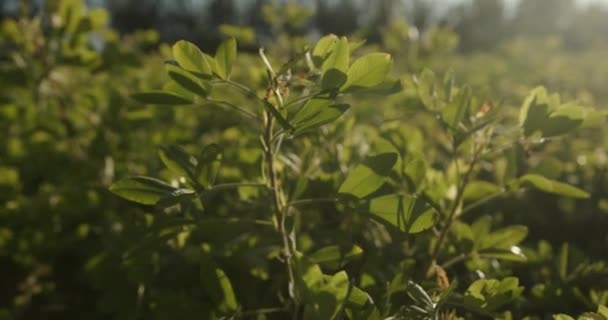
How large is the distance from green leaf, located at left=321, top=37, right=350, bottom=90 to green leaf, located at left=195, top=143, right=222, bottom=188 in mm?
184

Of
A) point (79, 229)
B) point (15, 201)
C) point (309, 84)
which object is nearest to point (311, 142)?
point (309, 84)

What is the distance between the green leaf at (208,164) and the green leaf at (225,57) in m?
0.11

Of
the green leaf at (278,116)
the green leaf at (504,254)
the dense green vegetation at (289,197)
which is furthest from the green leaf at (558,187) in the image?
the green leaf at (278,116)

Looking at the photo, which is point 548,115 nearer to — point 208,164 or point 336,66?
point 336,66

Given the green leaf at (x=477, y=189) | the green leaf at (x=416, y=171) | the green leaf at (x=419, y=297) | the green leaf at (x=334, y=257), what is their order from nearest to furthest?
the green leaf at (x=419, y=297)
the green leaf at (x=334, y=257)
the green leaf at (x=416, y=171)
the green leaf at (x=477, y=189)

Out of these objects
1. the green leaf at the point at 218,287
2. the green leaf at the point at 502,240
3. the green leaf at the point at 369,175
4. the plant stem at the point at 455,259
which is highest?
the green leaf at the point at 369,175

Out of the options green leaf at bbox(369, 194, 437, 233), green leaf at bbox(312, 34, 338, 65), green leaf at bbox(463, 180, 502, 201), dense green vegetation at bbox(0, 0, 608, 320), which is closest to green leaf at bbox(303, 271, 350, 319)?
dense green vegetation at bbox(0, 0, 608, 320)

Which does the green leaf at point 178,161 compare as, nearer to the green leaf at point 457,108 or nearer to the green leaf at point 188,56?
the green leaf at point 188,56

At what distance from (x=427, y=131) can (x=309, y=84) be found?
5.17 ft

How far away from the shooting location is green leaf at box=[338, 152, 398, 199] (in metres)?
0.96

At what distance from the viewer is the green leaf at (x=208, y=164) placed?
3.27 feet

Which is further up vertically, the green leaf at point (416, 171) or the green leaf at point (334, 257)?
the green leaf at point (416, 171)

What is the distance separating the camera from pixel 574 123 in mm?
1083

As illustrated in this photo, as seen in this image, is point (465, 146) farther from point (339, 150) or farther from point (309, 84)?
point (309, 84)
